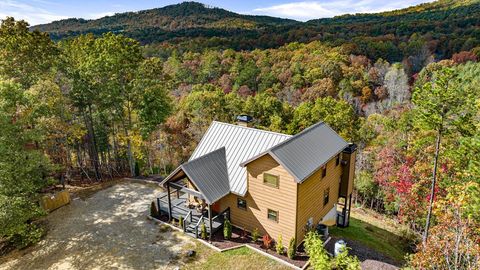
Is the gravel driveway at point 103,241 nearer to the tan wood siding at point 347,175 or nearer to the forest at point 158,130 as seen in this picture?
the forest at point 158,130

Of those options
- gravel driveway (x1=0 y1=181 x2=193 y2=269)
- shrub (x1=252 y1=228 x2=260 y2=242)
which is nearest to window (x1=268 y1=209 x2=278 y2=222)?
shrub (x1=252 y1=228 x2=260 y2=242)

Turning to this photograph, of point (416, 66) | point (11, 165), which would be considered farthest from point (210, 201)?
point (416, 66)

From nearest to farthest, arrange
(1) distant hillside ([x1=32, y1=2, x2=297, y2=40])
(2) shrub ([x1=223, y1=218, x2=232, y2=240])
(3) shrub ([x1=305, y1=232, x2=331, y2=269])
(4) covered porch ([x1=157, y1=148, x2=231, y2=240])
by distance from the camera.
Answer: (3) shrub ([x1=305, y1=232, x2=331, y2=269]), (4) covered porch ([x1=157, y1=148, x2=231, y2=240]), (2) shrub ([x1=223, y1=218, x2=232, y2=240]), (1) distant hillside ([x1=32, y1=2, x2=297, y2=40])

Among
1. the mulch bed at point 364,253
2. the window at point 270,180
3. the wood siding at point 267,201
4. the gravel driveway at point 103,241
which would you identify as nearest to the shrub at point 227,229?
the wood siding at point 267,201

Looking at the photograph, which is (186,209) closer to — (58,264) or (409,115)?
(58,264)

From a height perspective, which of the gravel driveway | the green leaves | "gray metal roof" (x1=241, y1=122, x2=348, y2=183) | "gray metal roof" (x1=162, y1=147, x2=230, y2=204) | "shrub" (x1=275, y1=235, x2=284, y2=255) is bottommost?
the gravel driveway

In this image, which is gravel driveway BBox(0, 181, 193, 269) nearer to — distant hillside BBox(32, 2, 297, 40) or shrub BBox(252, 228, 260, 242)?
shrub BBox(252, 228, 260, 242)

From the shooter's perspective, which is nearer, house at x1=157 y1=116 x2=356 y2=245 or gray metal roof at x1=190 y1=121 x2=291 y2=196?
house at x1=157 y1=116 x2=356 y2=245
